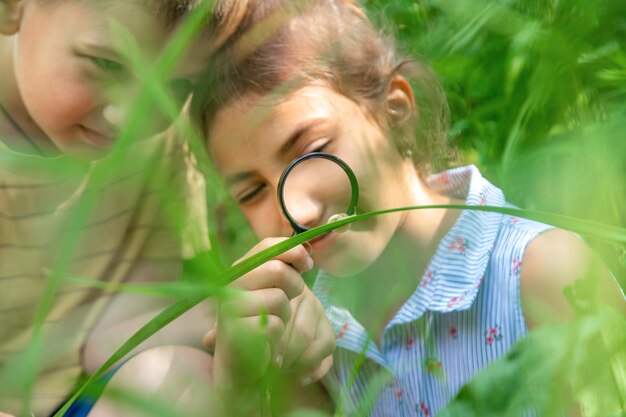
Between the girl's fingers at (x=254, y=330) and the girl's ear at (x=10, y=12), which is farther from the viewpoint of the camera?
the girl's ear at (x=10, y=12)

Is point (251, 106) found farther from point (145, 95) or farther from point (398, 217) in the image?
point (145, 95)

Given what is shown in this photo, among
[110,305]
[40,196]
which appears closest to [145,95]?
[40,196]

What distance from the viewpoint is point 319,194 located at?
1.07 m

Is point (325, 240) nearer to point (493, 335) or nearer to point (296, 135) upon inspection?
point (296, 135)

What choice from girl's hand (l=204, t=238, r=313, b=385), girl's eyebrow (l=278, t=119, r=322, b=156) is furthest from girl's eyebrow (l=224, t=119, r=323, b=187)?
girl's hand (l=204, t=238, r=313, b=385)

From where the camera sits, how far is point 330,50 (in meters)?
1.33

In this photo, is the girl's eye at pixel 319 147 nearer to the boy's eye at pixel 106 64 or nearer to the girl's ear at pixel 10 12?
the boy's eye at pixel 106 64

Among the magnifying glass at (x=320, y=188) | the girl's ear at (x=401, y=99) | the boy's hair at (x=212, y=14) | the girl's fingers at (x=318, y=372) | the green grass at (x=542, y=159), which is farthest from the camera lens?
the girl's ear at (x=401, y=99)

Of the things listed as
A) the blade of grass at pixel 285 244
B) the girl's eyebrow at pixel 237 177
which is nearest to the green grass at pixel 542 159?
the blade of grass at pixel 285 244

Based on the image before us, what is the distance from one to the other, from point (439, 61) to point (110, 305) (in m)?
0.78

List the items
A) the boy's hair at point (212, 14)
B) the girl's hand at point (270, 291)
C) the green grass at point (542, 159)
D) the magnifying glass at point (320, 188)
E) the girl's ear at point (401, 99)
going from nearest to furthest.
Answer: the green grass at point (542, 159) < the girl's hand at point (270, 291) < the magnifying glass at point (320, 188) < the boy's hair at point (212, 14) < the girl's ear at point (401, 99)

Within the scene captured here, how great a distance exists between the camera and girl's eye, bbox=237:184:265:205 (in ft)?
4.11

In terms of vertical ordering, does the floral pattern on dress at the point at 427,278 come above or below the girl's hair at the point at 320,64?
below

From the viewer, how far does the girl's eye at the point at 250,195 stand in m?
1.25
